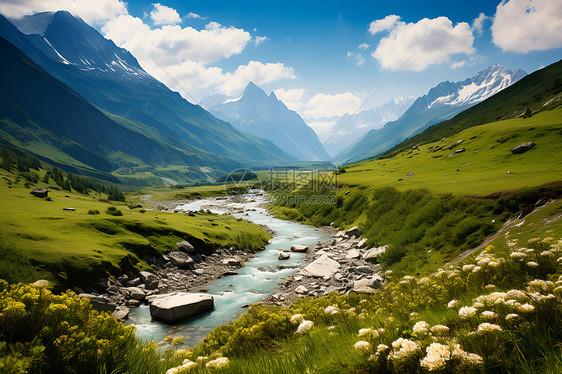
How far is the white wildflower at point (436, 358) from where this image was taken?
3.13 meters

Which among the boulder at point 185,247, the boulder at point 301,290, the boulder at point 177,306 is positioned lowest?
the boulder at point 301,290

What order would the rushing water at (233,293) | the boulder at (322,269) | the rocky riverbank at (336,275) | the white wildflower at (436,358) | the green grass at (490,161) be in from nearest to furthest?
the white wildflower at (436,358) < the rushing water at (233,293) < the rocky riverbank at (336,275) < the boulder at (322,269) < the green grass at (490,161)

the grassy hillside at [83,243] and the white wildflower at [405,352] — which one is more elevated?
the white wildflower at [405,352]

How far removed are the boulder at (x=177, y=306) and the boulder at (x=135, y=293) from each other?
41.8 inches

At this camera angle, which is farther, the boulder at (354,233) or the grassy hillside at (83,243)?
the boulder at (354,233)

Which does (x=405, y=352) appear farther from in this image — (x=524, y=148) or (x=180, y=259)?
(x=524, y=148)

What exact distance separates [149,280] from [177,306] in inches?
277

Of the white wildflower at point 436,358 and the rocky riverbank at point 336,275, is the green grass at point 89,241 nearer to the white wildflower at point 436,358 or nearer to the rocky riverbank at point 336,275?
the rocky riverbank at point 336,275

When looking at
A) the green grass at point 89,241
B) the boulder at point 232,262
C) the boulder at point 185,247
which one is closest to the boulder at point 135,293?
the green grass at point 89,241

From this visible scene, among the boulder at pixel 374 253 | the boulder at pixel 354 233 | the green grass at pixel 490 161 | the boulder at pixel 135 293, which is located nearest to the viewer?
the boulder at pixel 135 293

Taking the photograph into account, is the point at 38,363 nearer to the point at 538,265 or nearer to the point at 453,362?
the point at 453,362

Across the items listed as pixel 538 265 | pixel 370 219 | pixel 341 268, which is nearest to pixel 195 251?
pixel 341 268

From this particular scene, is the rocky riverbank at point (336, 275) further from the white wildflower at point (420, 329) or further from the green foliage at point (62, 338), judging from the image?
the green foliage at point (62, 338)

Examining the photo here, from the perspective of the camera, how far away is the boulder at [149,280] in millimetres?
22188
